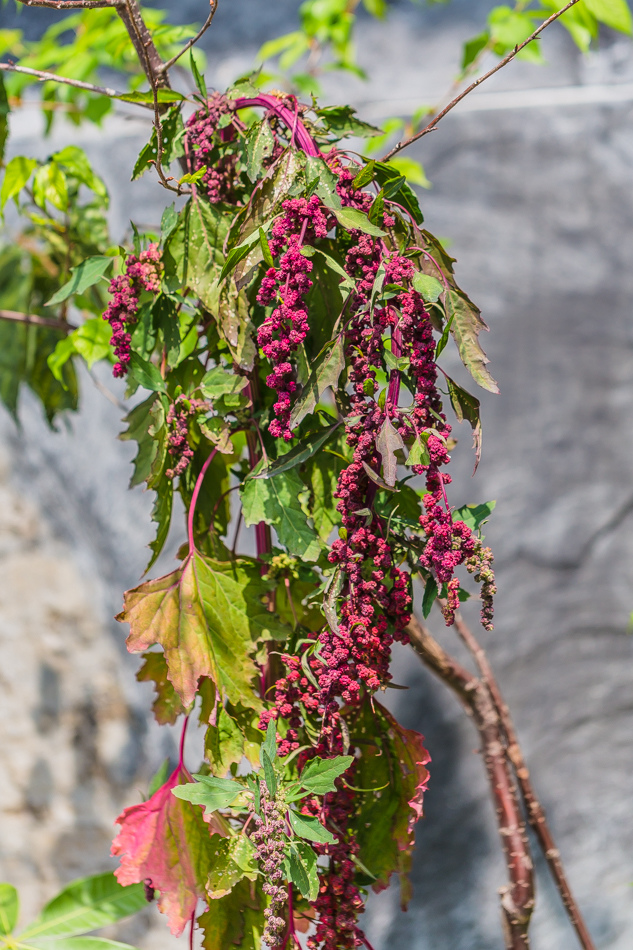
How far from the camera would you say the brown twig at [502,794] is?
793 millimetres

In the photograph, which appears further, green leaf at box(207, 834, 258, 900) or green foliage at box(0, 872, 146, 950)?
green foliage at box(0, 872, 146, 950)

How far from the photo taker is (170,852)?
536 mm

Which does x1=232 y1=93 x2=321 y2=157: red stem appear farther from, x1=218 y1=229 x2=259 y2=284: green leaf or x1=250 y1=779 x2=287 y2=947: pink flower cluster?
x1=250 y1=779 x2=287 y2=947: pink flower cluster

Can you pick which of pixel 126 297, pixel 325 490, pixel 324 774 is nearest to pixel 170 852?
pixel 324 774

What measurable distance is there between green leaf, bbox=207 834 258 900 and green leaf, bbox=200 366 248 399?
28cm

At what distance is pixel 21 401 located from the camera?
1.69 metres

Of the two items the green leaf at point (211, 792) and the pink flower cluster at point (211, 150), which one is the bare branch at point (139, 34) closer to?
the pink flower cluster at point (211, 150)

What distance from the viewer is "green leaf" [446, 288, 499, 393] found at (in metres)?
0.44

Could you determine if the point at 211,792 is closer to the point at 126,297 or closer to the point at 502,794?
the point at 126,297

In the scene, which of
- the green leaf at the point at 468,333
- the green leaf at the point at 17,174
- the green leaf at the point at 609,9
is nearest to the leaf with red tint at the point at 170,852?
the green leaf at the point at 468,333

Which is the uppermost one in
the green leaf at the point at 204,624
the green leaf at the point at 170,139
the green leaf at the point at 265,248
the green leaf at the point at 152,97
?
the green leaf at the point at 152,97

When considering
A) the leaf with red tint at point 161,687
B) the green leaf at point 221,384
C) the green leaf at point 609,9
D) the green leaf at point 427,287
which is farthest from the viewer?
the green leaf at point 609,9

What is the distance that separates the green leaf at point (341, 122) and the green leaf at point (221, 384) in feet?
0.62

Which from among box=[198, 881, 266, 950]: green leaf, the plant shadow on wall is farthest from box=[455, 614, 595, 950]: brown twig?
box=[198, 881, 266, 950]: green leaf
